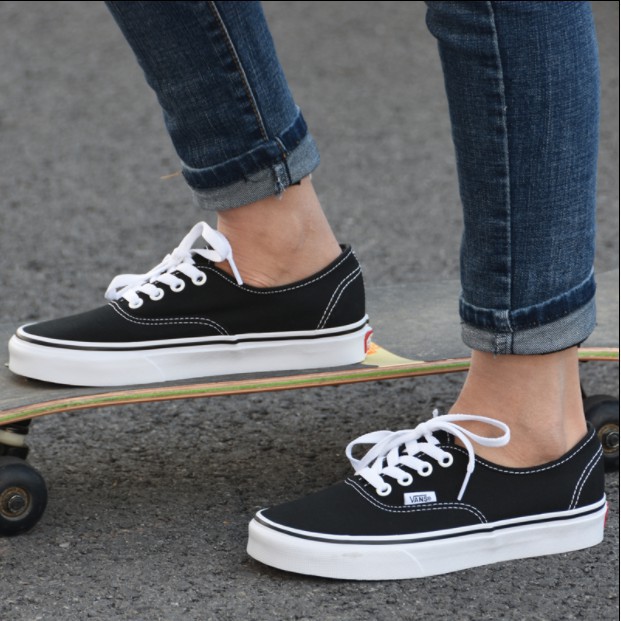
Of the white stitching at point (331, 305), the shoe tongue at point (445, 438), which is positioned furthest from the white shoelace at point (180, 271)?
the shoe tongue at point (445, 438)

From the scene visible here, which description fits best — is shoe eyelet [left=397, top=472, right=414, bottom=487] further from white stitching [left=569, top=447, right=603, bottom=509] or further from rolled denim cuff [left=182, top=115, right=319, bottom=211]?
rolled denim cuff [left=182, top=115, right=319, bottom=211]

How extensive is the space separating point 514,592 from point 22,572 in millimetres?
704

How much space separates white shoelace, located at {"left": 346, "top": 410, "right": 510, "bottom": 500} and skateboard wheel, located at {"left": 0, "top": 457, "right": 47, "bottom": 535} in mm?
492

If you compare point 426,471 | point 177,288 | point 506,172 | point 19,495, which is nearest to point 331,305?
point 177,288

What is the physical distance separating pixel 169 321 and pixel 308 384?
0.24m

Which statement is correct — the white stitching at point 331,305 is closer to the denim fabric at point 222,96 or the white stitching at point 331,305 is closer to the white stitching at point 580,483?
the denim fabric at point 222,96

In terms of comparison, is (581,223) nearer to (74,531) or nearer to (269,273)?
(269,273)

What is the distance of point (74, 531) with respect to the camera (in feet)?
5.74

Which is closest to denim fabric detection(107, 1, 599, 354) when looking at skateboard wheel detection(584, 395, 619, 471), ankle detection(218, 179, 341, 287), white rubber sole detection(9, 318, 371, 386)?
ankle detection(218, 179, 341, 287)

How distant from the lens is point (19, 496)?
1.68 meters

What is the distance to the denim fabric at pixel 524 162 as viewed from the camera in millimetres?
1391

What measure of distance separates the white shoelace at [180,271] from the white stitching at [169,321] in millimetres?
19

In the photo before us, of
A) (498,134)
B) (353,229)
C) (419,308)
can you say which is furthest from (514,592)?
(353,229)

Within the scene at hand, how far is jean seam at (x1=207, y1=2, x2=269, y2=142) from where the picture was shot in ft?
5.05
